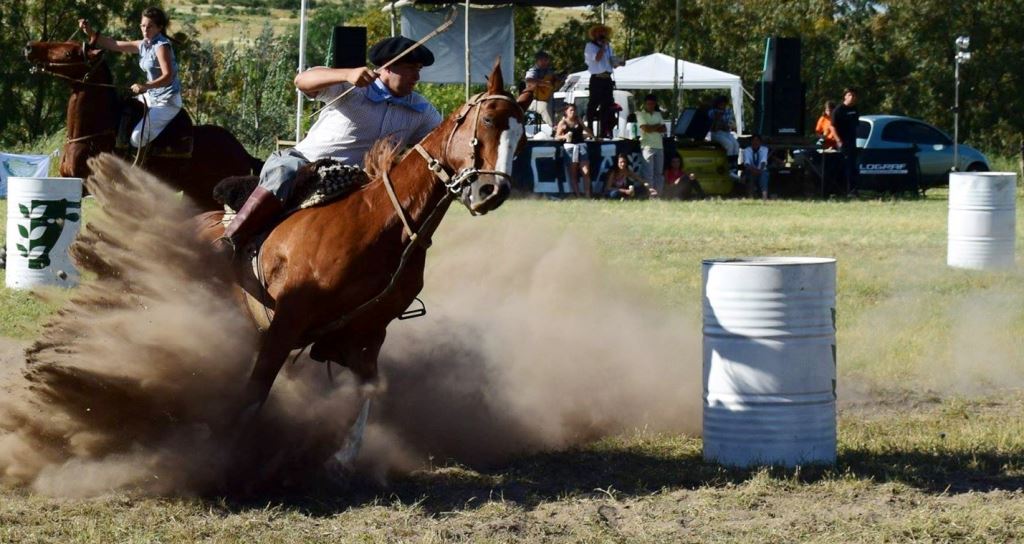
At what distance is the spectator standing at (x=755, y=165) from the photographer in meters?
27.4

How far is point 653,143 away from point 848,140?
473cm

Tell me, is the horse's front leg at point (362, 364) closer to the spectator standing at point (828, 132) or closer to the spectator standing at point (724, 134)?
the spectator standing at point (724, 134)

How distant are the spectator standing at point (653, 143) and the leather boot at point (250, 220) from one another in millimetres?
18990

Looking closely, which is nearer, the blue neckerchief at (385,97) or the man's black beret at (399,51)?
the man's black beret at (399,51)

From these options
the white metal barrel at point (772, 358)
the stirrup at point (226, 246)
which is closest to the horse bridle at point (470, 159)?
the stirrup at point (226, 246)

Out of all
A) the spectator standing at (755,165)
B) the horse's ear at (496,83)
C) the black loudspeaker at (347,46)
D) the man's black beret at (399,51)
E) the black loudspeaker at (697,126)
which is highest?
the black loudspeaker at (347,46)

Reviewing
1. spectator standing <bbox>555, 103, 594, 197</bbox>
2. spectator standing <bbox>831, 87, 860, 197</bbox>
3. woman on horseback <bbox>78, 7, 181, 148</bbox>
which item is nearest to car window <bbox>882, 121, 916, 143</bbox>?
spectator standing <bbox>831, 87, 860, 197</bbox>

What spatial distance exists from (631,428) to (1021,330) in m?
5.11

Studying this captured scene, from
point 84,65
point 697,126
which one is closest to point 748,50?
point 697,126

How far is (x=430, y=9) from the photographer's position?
1175 inches

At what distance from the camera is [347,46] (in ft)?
82.2

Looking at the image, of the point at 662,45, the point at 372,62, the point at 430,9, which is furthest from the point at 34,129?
the point at 372,62

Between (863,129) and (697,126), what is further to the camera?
(863,129)

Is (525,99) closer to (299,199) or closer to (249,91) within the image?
(299,199)
